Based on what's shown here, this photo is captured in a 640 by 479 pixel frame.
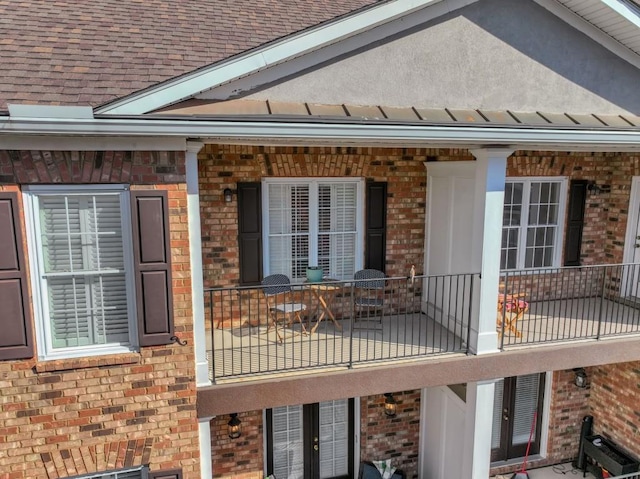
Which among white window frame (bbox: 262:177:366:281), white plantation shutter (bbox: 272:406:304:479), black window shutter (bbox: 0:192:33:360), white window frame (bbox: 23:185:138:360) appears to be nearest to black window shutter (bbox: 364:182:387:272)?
white window frame (bbox: 262:177:366:281)

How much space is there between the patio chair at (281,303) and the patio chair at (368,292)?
0.84 m

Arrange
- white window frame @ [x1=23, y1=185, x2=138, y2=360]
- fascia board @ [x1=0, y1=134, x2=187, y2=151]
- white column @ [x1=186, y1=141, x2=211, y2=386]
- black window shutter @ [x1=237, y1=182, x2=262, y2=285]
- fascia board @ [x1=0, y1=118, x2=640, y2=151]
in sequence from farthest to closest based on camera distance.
Answer: black window shutter @ [x1=237, y1=182, x2=262, y2=285] < white column @ [x1=186, y1=141, x2=211, y2=386] < white window frame @ [x1=23, y1=185, x2=138, y2=360] < fascia board @ [x1=0, y1=134, x2=187, y2=151] < fascia board @ [x1=0, y1=118, x2=640, y2=151]

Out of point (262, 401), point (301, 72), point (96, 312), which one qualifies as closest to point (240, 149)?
point (301, 72)

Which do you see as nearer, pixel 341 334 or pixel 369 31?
pixel 369 31

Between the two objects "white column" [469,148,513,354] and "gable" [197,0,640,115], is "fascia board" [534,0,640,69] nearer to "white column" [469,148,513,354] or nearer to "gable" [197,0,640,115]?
"gable" [197,0,640,115]

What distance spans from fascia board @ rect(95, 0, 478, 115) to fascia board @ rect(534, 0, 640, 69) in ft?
3.85

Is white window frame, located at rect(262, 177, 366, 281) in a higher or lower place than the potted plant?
higher

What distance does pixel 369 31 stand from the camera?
5.59 meters

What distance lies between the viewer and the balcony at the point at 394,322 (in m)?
5.94

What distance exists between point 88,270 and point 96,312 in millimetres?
455

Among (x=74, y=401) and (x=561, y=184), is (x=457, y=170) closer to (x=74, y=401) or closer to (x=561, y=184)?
(x=561, y=184)

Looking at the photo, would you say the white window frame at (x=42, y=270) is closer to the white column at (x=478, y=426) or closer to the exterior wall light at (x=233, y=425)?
the exterior wall light at (x=233, y=425)

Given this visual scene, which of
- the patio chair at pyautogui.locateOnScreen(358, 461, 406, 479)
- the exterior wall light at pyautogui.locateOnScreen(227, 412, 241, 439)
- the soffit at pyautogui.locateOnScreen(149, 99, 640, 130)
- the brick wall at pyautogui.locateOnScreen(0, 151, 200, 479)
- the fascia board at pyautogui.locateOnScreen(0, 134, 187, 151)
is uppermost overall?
the soffit at pyautogui.locateOnScreen(149, 99, 640, 130)

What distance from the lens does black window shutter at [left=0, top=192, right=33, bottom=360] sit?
14.4 feet
